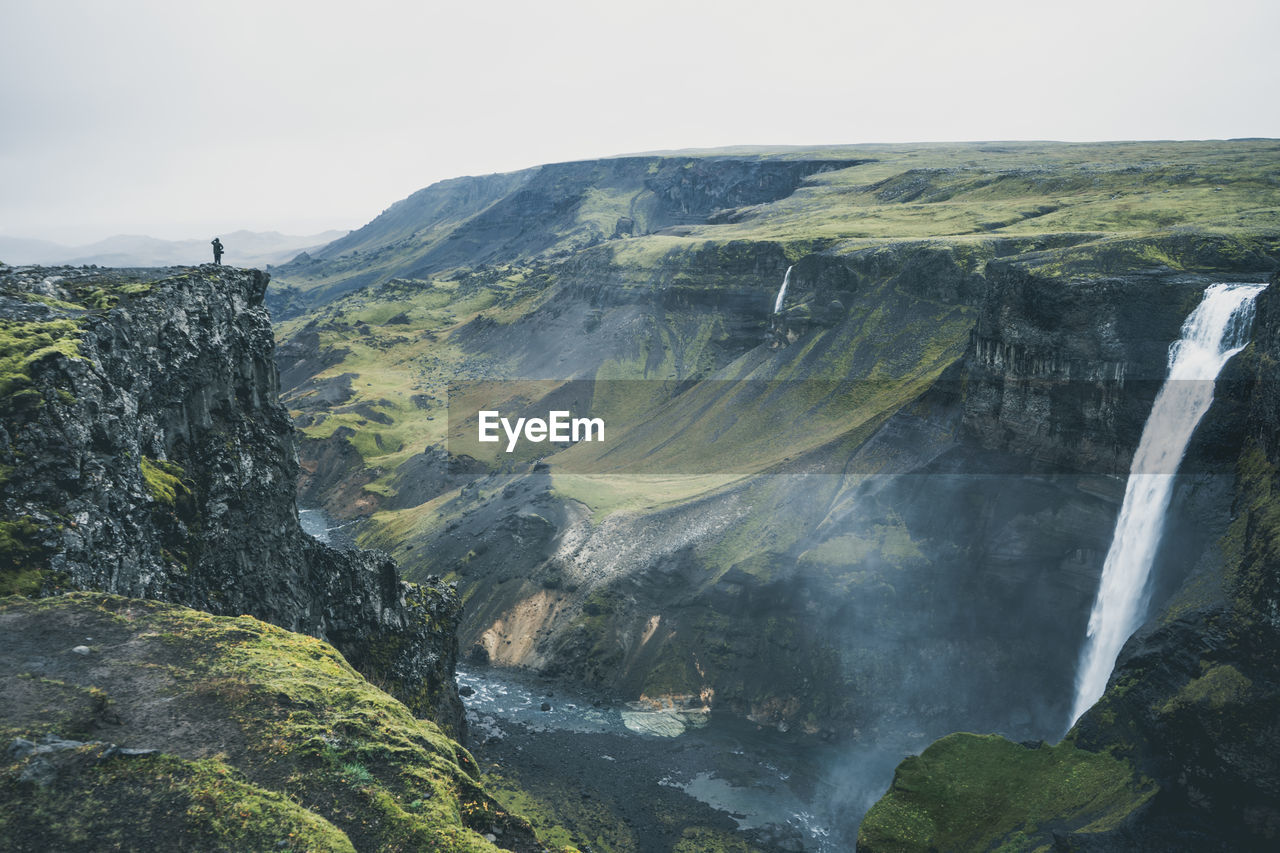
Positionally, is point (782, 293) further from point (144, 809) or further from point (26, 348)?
point (144, 809)

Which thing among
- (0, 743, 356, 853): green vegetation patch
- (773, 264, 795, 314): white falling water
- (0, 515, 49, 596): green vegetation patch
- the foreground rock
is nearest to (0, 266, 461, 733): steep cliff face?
(0, 515, 49, 596): green vegetation patch

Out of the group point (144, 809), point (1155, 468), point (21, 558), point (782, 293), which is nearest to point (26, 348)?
point (21, 558)

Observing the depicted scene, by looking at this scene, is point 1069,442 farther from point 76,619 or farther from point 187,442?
point 76,619

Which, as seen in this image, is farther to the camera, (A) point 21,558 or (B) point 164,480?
(B) point 164,480

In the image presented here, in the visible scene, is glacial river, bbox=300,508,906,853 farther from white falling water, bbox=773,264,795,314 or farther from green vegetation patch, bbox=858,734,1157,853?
white falling water, bbox=773,264,795,314

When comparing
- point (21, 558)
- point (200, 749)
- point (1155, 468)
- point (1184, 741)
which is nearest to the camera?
point (200, 749)
